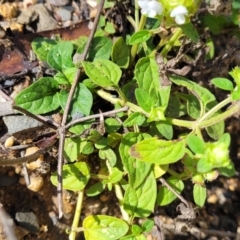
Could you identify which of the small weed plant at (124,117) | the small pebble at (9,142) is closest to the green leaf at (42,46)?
the small weed plant at (124,117)

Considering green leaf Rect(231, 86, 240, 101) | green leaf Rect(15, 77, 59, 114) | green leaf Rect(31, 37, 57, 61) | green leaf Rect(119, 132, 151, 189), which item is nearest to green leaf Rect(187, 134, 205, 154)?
green leaf Rect(231, 86, 240, 101)

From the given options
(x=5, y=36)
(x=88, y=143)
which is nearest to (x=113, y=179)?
(x=88, y=143)

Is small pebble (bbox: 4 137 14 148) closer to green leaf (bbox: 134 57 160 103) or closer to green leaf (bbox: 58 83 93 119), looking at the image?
green leaf (bbox: 58 83 93 119)

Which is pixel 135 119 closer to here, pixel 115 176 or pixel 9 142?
pixel 115 176

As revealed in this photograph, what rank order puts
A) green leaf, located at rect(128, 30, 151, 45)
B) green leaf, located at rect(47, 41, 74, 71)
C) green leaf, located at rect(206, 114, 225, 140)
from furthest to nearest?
1. green leaf, located at rect(206, 114, 225, 140)
2. green leaf, located at rect(47, 41, 74, 71)
3. green leaf, located at rect(128, 30, 151, 45)

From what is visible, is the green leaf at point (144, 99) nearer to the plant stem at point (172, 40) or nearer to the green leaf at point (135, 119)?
the green leaf at point (135, 119)

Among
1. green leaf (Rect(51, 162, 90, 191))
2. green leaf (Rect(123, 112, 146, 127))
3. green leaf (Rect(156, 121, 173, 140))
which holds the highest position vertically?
green leaf (Rect(123, 112, 146, 127))
